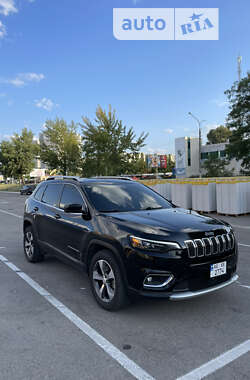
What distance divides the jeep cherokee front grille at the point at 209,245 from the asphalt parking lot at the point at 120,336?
0.69m

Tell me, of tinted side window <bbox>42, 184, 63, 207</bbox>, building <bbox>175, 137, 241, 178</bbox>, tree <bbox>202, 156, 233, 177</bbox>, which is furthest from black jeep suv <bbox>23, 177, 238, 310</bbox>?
building <bbox>175, 137, 241, 178</bbox>

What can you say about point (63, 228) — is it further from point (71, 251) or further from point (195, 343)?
point (195, 343)

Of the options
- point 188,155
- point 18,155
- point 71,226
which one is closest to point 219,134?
point 188,155

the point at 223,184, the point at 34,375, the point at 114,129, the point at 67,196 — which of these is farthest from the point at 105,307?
the point at 114,129

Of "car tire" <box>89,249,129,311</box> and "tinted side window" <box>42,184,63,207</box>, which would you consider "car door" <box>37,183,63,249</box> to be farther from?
"car tire" <box>89,249,129,311</box>

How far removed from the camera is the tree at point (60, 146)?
40406mm

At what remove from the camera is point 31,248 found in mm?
5988

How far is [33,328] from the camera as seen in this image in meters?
3.31

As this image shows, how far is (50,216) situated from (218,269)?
2941 millimetres

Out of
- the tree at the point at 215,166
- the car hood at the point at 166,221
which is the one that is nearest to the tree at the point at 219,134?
the tree at the point at 215,166

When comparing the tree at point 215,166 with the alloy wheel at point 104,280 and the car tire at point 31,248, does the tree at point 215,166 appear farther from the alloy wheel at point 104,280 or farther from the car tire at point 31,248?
the alloy wheel at point 104,280

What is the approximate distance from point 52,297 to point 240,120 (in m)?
24.3

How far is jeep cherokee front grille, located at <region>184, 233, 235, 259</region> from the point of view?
3.26 meters

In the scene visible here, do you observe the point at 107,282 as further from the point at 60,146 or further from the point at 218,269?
the point at 60,146
